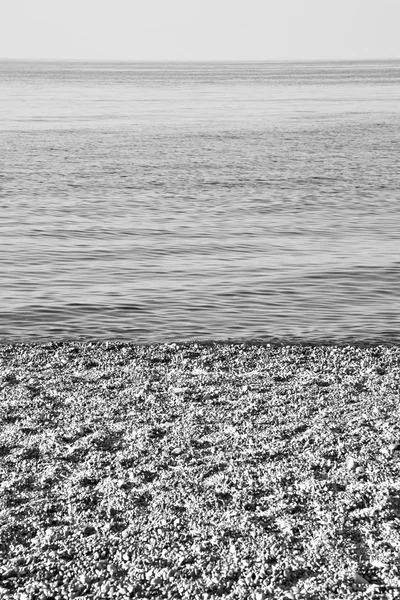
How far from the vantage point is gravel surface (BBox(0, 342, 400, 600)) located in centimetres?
741

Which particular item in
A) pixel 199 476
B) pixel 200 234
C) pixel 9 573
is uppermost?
pixel 9 573

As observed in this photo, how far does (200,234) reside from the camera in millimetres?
25703

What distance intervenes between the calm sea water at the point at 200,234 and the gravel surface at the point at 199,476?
300cm

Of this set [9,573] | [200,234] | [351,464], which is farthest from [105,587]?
[200,234]

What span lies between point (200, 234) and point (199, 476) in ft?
55.1

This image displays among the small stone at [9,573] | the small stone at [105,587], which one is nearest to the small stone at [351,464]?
the small stone at [105,587]

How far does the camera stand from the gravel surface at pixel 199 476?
24.3 feet

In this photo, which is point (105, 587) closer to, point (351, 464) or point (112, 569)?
point (112, 569)

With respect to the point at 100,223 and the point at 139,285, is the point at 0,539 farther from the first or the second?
the point at 100,223

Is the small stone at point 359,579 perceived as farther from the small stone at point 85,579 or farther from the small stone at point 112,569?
the small stone at point 85,579

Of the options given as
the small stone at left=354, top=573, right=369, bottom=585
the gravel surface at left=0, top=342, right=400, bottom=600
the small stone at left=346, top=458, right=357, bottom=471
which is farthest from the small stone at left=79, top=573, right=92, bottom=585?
the small stone at left=346, top=458, right=357, bottom=471

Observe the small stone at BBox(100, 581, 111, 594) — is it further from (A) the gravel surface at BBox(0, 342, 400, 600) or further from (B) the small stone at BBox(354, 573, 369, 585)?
(B) the small stone at BBox(354, 573, 369, 585)

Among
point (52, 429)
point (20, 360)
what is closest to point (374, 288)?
point (20, 360)

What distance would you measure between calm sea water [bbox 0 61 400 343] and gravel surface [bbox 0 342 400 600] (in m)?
3.00
